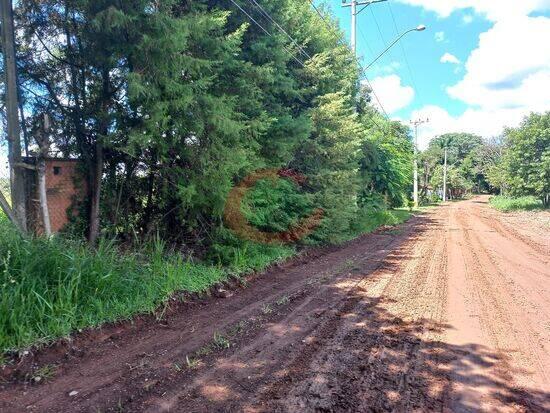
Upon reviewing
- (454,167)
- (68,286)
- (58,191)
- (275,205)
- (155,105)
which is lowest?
(68,286)

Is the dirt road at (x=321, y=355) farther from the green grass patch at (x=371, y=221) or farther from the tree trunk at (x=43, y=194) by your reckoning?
the green grass patch at (x=371, y=221)

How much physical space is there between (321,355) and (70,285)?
289cm

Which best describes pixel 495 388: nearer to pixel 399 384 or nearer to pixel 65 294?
pixel 399 384

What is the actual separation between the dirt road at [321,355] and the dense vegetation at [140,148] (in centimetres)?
63

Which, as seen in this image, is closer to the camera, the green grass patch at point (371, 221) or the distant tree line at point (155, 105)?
the distant tree line at point (155, 105)

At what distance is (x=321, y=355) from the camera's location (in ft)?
13.0

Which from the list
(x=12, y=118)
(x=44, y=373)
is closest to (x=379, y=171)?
(x=12, y=118)

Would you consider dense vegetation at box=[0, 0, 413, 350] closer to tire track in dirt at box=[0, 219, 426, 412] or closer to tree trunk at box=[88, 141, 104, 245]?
tree trunk at box=[88, 141, 104, 245]

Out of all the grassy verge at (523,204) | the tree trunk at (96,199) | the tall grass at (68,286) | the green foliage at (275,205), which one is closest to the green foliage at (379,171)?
the green foliage at (275,205)

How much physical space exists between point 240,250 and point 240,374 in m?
4.37

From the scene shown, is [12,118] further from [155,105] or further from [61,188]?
[155,105]

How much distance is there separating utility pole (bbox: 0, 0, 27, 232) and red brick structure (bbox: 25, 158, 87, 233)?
25 cm

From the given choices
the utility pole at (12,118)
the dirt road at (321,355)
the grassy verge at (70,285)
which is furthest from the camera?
the utility pole at (12,118)

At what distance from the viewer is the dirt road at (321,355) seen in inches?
124
